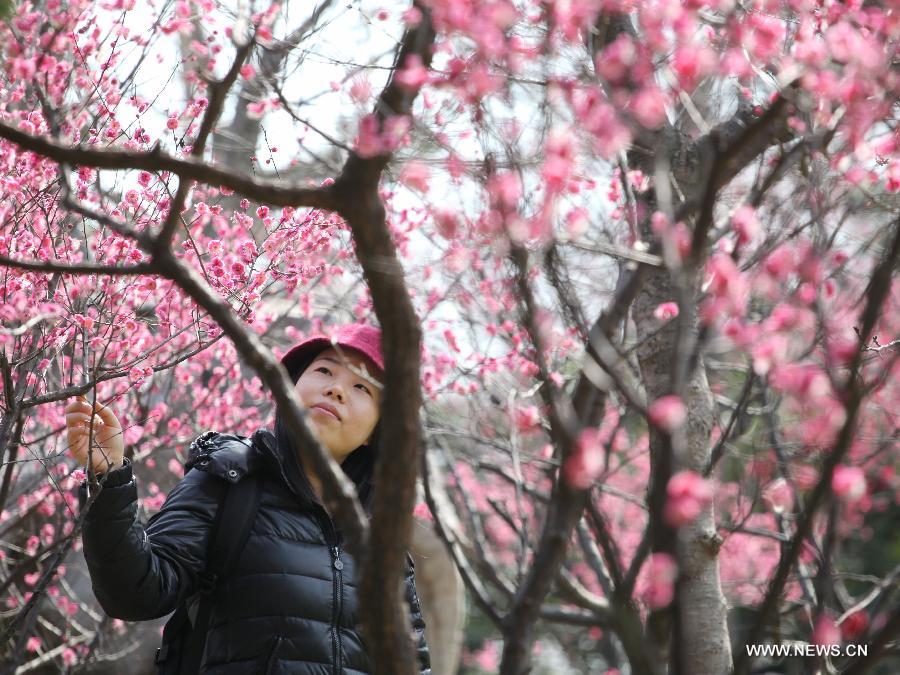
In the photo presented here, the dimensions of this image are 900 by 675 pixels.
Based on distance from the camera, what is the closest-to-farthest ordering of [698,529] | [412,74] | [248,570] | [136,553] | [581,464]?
1. [581,464]
2. [412,74]
3. [136,553]
4. [248,570]
5. [698,529]

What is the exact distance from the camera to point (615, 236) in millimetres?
4344

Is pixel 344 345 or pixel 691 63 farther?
pixel 344 345

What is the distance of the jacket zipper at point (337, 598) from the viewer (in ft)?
8.23

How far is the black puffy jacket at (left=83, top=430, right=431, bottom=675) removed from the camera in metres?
2.26

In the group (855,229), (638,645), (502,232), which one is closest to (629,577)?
(638,645)

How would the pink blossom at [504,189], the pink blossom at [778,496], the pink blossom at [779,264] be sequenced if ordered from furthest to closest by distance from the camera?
1. the pink blossom at [778,496]
2. the pink blossom at [779,264]
3. the pink blossom at [504,189]

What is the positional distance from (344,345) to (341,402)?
19 centimetres

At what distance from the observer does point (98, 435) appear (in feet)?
7.61

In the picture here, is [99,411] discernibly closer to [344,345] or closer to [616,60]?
[344,345]

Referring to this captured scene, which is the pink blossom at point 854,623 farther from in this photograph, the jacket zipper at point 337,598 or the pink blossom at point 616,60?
the pink blossom at point 616,60

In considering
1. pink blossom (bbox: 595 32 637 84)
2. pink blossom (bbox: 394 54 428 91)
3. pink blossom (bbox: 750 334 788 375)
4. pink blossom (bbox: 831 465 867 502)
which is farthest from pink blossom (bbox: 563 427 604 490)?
pink blossom (bbox: 595 32 637 84)

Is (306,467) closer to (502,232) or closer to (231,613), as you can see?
(231,613)

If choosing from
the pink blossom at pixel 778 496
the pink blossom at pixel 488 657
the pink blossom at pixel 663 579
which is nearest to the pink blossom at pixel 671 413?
the pink blossom at pixel 663 579

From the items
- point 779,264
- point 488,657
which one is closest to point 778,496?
point 779,264
